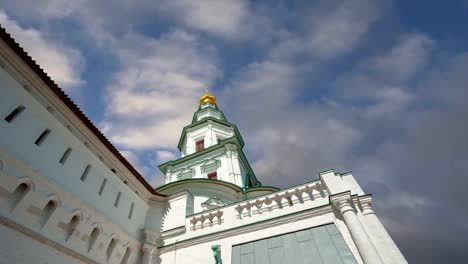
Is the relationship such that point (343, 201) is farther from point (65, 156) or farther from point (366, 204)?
point (65, 156)

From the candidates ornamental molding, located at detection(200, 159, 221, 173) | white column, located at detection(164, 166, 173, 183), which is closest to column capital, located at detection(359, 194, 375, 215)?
ornamental molding, located at detection(200, 159, 221, 173)

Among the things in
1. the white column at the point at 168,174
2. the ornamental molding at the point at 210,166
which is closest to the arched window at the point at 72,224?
the ornamental molding at the point at 210,166

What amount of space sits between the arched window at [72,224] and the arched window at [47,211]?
2.45 feet

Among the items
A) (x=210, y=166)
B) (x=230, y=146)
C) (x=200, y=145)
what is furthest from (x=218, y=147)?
(x=200, y=145)

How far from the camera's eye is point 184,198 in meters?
12.4

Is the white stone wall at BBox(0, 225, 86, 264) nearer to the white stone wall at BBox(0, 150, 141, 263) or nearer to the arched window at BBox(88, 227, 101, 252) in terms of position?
the white stone wall at BBox(0, 150, 141, 263)

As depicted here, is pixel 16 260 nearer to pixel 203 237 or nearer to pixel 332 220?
pixel 203 237

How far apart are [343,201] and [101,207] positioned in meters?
9.25

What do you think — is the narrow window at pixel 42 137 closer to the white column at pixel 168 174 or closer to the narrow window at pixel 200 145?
the white column at pixel 168 174

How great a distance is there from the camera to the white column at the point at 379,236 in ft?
23.3

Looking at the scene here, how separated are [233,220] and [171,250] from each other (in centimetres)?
309

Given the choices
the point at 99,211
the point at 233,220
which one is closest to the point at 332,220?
the point at 233,220

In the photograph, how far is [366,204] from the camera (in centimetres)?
856

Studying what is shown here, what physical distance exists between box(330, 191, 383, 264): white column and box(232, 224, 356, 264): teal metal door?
1.95 ft
